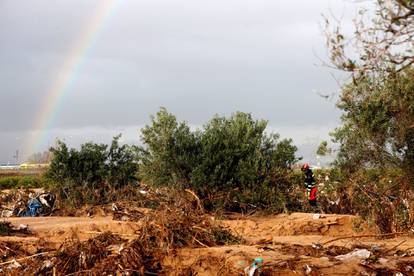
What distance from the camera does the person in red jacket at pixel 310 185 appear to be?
18594mm

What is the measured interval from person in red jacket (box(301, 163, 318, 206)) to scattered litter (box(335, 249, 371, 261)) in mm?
9038

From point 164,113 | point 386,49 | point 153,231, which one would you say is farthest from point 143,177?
point 386,49

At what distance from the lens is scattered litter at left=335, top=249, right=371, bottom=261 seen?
355 inches

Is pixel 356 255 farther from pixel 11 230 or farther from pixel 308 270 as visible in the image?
pixel 11 230

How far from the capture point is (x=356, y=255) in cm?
926

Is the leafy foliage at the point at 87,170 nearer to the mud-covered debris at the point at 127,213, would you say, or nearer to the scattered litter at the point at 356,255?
the mud-covered debris at the point at 127,213

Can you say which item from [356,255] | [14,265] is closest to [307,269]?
[356,255]

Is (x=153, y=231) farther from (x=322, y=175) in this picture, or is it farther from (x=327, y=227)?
(x=322, y=175)

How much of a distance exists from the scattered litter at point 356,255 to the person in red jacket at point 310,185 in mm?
9038

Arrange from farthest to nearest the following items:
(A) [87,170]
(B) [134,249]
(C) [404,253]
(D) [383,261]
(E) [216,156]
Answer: (A) [87,170] < (E) [216,156] < (C) [404,253] < (B) [134,249] < (D) [383,261]

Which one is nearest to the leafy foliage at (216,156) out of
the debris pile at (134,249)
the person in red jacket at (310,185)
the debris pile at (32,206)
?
the person in red jacket at (310,185)

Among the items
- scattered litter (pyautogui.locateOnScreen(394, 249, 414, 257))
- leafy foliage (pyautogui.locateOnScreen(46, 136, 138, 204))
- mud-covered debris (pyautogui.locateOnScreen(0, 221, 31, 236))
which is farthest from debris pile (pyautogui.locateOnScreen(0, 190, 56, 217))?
scattered litter (pyautogui.locateOnScreen(394, 249, 414, 257))

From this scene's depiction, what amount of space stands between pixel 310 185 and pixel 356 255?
9830 millimetres

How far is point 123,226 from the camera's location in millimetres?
14305
